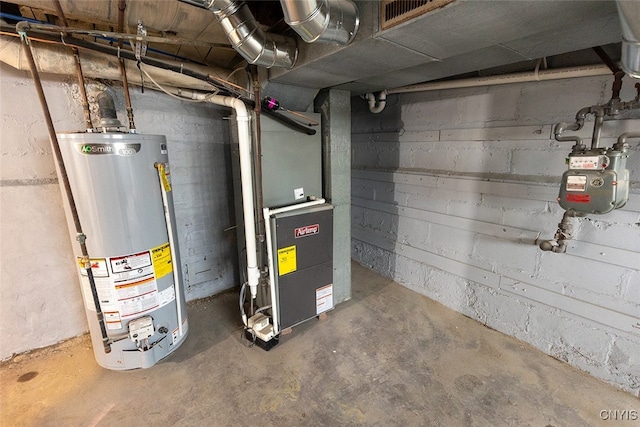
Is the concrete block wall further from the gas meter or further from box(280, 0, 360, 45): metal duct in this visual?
the gas meter

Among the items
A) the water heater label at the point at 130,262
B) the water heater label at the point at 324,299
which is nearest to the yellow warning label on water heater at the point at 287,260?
the water heater label at the point at 324,299

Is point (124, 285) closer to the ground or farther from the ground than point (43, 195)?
closer to the ground

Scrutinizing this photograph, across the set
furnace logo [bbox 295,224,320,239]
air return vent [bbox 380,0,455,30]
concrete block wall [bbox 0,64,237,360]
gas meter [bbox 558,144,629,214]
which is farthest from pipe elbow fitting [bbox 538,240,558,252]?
concrete block wall [bbox 0,64,237,360]

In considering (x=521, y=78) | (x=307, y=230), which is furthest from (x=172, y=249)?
(x=521, y=78)

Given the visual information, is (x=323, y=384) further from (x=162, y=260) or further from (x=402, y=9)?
(x=402, y=9)

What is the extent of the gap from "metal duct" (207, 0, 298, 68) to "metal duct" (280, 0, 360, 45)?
1.00ft

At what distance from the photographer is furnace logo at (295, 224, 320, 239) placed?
1.99m

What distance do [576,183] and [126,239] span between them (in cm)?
232

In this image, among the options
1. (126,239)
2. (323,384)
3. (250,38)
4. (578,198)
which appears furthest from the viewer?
(323,384)

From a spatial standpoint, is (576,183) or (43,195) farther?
(43,195)

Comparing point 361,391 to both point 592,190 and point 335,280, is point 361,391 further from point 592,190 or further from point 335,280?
point 592,190

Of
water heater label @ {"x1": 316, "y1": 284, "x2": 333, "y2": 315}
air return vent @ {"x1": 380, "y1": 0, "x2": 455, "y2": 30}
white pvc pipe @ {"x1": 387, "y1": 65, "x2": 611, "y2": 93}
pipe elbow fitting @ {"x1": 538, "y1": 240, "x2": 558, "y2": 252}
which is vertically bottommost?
water heater label @ {"x1": 316, "y1": 284, "x2": 333, "y2": 315}

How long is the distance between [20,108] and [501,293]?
3240 mm

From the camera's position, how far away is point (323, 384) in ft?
5.62
